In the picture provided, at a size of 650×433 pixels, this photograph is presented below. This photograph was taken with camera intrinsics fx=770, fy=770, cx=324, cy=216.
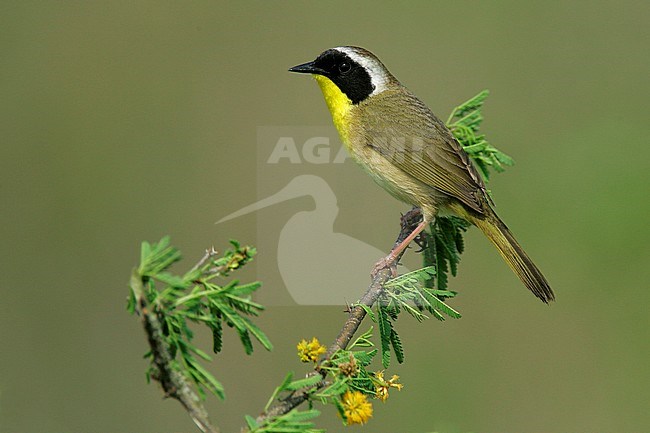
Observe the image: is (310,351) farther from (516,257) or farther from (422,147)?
(422,147)

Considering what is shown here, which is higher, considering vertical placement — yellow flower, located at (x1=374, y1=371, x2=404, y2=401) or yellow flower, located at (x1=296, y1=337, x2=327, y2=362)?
yellow flower, located at (x1=296, y1=337, x2=327, y2=362)

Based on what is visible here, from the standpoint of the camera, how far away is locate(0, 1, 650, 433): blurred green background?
5.81 metres

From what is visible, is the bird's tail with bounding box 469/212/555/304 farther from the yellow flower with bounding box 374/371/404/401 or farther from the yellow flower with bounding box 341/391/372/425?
the yellow flower with bounding box 341/391/372/425

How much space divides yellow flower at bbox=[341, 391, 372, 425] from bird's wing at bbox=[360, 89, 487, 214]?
2.20 metres

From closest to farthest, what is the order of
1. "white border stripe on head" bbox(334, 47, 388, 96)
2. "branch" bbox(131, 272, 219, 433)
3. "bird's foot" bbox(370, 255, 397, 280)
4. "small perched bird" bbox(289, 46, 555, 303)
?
"branch" bbox(131, 272, 219, 433) < "bird's foot" bbox(370, 255, 397, 280) < "small perched bird" bbox(289, 46, 555, 303) < "white border stripe on head" bbox(334, 47, 388, 96)

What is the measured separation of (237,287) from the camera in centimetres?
187

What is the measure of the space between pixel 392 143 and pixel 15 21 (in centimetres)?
556

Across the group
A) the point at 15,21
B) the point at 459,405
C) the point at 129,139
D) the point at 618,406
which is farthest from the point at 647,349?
the point at 15,21

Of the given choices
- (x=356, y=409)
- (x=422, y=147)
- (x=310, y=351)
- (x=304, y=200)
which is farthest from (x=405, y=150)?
(x=356, y=409)

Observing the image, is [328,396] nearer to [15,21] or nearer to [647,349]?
[647,349]

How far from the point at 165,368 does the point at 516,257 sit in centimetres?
273

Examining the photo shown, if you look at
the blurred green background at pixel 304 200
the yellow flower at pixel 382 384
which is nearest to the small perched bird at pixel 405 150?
the blurred green background at pixel 304 200

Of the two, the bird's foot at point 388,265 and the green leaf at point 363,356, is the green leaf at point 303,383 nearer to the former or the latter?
the green leaf at point 363,356

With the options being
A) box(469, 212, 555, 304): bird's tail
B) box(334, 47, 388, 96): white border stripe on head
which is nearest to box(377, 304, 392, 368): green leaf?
box(469, 212, 555, 304): bird's tail
